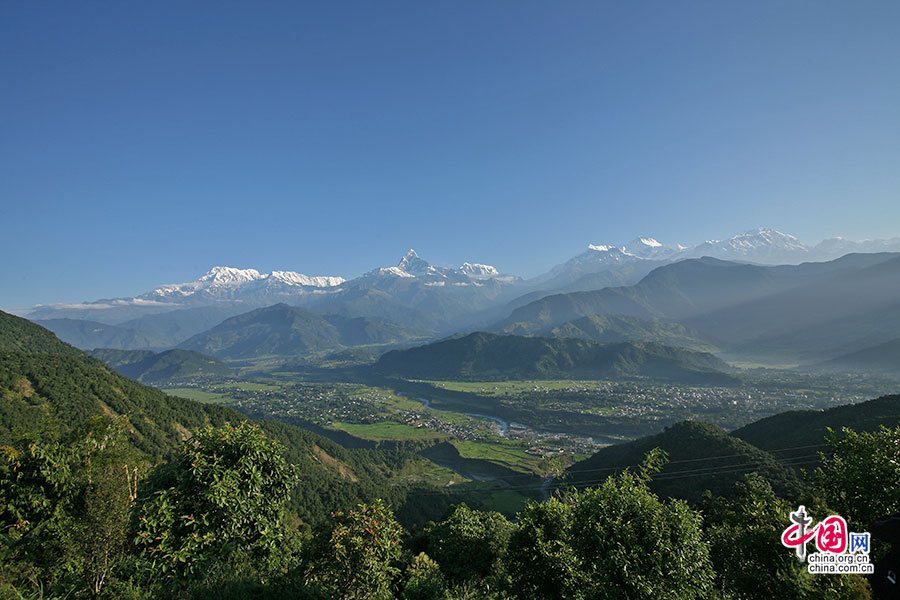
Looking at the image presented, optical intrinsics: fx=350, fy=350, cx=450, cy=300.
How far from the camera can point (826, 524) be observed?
12945 mm

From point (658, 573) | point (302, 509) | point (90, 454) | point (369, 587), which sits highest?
point (90, 454)

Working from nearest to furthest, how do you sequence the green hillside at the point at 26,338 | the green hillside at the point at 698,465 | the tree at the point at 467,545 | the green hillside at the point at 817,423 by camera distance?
the tree at the point at 467,545, the green hillside at the point at 698,465, the green hillside at the point at 817,423, the green hillside at the point at 26,338

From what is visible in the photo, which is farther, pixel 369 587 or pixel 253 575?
pixel 369 587

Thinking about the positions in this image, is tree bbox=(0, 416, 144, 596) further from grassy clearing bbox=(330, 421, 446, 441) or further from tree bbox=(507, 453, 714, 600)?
grassy clearing bbox=(330, 421, 446, 441)

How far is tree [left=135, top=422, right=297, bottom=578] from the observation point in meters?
11.6

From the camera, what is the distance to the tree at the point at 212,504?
11.6 metres

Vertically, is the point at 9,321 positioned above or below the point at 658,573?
above

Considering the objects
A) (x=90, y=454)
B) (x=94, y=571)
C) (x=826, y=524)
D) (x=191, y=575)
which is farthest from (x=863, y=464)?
(x=90, y=454)

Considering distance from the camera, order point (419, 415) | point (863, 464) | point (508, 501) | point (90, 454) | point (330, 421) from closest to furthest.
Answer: point (863, 464), point (90, 454), point (508, 501), point (330, 421), point (419, 415)

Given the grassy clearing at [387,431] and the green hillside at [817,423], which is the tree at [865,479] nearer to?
the green hillside at [817,423]

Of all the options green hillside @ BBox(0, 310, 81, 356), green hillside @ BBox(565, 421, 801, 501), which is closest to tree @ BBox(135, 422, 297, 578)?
green hillside @ BBox(565, 421, 801, 501)

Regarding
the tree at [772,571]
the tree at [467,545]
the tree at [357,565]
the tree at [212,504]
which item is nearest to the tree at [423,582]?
the tree at [357,565]

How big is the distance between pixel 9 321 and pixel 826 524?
201549 mm

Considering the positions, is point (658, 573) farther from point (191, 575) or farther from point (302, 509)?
point (302, 509)
